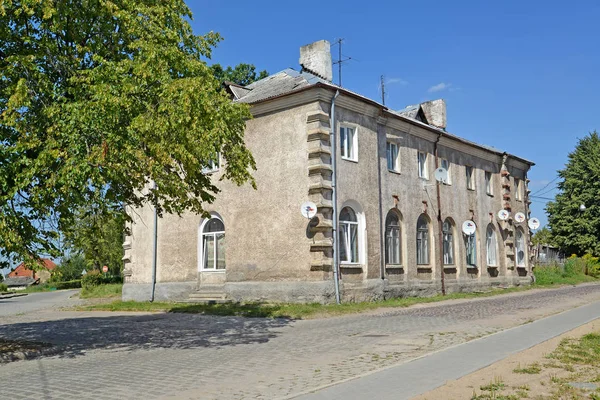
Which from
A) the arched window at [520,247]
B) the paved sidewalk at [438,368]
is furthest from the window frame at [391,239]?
the arched window at [520,247]

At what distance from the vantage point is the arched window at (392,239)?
23.2 m

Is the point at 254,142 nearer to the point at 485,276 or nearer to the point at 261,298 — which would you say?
the point at 261,298

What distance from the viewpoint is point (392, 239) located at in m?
23.6

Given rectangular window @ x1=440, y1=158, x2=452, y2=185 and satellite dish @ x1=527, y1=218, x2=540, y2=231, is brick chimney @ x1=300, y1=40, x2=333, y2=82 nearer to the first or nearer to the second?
rectangular window @ x1=440, y1=158, x2=452, y2=185

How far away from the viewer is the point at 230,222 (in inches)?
869

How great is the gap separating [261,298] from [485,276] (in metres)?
14.8

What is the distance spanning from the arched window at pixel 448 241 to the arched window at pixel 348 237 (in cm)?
765

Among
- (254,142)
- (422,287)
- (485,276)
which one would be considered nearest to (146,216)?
(254,142)

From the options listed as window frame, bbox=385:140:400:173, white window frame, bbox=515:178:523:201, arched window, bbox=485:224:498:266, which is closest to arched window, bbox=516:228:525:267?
white window frame, bbox=515:178:523:201

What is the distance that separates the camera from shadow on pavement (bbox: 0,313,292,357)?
40.1 feet

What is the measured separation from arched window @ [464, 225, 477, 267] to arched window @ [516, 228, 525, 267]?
6.21 meters

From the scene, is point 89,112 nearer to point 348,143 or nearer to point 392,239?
point 348,143

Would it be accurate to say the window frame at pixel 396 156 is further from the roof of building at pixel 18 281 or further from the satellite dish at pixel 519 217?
the roof of building at pixel 18 281

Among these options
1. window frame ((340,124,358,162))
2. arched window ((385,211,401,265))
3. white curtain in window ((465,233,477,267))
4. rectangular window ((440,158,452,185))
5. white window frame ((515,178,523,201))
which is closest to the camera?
A: window frame ((340,124,358,162))
